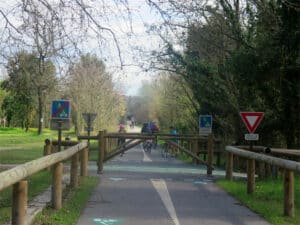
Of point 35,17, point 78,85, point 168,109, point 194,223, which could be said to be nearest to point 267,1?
point 35,17

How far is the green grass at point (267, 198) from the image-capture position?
970cm

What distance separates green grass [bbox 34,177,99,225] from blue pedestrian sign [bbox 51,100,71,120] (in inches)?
183

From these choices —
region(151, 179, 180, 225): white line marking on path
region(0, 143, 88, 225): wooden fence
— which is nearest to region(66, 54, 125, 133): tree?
region(151, 179, 180, 225): white line marking on path

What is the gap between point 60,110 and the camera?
707 inches

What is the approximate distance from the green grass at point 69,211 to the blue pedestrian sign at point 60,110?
464 cm

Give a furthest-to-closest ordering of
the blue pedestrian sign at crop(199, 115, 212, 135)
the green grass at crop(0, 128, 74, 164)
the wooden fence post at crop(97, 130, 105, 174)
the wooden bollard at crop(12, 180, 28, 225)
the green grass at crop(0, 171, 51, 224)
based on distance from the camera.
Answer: the blue pedestrian sign at crop(199, 115, 212, 135) → the green grass at crop(0, 128, 74, 164) → the wooden fence post at crop(97, 130, 105, 174) → the green grass at crop(0, 171, 51, 224) → the wooden bollard at crop(12, 180, 28, 225)

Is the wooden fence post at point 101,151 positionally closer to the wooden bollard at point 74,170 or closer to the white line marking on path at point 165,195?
the white line marking on path at point 165,195

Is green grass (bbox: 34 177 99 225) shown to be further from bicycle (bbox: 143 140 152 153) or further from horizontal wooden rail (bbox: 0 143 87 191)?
bicycle (bbox: 143 140 152 153)

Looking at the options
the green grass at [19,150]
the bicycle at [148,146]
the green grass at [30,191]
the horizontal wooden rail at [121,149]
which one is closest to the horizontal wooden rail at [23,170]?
the green grass at [30,191]

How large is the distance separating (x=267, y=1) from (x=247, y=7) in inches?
100

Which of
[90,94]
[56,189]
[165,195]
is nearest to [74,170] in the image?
[165,195]

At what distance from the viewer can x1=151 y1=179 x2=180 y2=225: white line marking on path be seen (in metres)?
9.77

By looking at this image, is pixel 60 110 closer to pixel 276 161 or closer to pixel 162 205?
pixel 162 205

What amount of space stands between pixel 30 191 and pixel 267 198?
5122 mm
